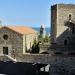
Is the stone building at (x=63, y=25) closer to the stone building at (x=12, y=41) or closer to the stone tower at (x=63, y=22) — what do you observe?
the stone tower at (x=63, y=22)

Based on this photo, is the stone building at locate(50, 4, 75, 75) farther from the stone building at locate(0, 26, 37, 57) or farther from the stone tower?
the stone building at locate(0, 26, 37, 57)

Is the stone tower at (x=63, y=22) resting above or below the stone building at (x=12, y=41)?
above

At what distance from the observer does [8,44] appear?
50156 millimetres

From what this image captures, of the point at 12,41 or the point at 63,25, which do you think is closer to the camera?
the point at 12,41

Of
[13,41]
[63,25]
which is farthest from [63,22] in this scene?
[13,41]

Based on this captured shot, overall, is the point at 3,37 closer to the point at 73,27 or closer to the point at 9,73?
the point at 73,27

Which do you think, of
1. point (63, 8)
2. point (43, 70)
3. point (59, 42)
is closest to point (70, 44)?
point (59, 42)

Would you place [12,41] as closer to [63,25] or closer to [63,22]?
[63,25]

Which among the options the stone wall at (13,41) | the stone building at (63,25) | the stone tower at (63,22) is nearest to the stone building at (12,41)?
the stone wall at (13,41)

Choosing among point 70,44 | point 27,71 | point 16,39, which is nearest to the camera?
point 27,71

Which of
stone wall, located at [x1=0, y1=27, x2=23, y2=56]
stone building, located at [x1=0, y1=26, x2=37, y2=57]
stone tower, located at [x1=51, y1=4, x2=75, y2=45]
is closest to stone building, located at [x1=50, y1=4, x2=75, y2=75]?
stone tower, located at [x1=51, y1=4, x2=75, y2=45]

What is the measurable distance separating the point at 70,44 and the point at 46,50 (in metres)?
3.97

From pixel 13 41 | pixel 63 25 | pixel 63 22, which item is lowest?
pixel 13 41

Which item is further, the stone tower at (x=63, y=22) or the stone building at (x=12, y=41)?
the stone tower at (x=63, y=22)
